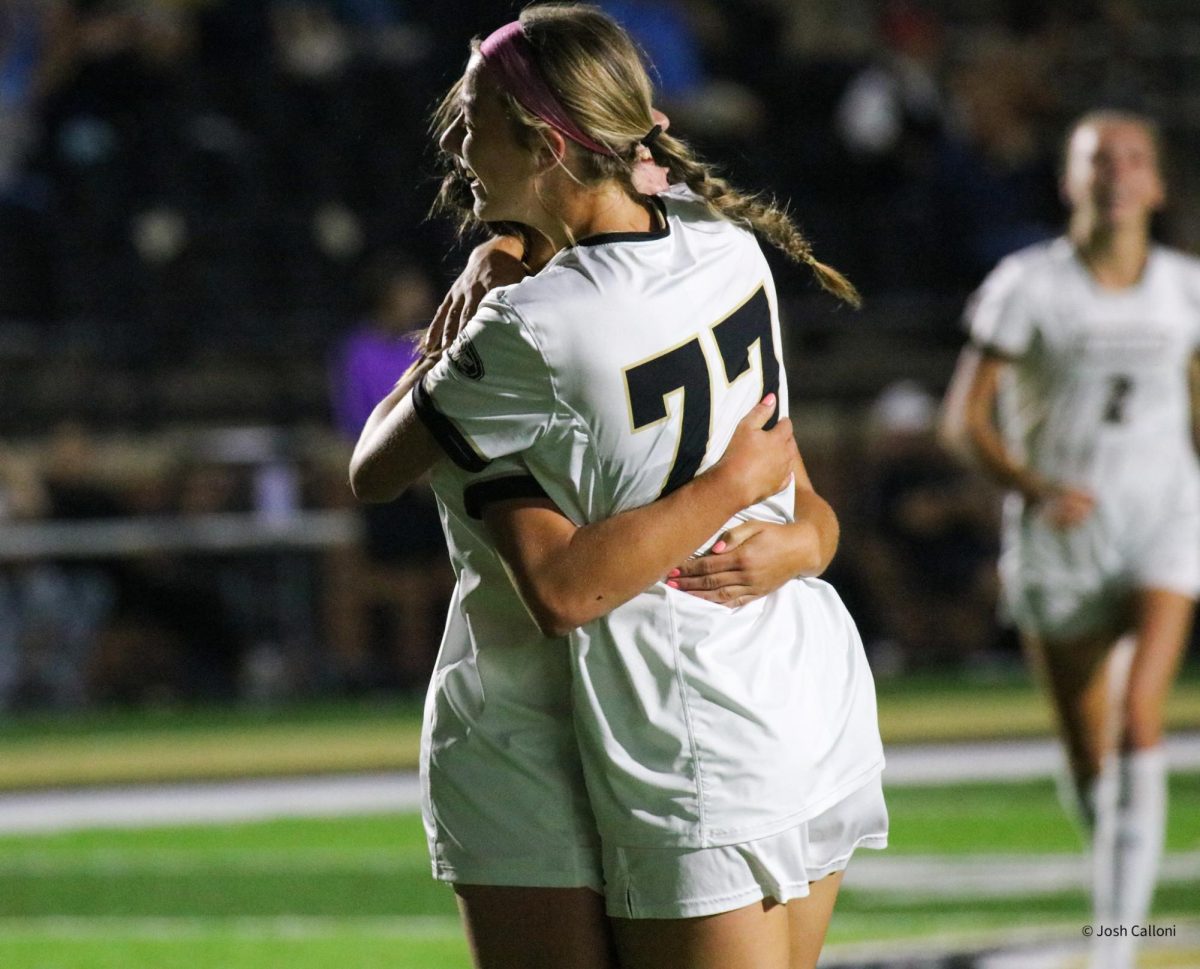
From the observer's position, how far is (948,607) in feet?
42.4

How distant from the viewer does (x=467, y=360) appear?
2471mm

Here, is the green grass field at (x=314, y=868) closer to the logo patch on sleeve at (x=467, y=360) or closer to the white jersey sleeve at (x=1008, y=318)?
the white jersey sleeve at (x=1008, y=318)

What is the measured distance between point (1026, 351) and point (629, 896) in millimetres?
3710

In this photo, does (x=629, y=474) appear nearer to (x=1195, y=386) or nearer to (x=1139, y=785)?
(x=1139, y=785)

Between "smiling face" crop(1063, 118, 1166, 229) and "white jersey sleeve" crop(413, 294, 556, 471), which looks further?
"smiling face" crop(1063, 118, 1166, 229)

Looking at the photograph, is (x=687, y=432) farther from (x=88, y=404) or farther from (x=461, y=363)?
(x=88, y=404)

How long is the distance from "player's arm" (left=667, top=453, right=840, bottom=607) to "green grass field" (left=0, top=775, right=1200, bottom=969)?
3353 millimetres

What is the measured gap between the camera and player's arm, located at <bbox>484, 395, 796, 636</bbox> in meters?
2.44

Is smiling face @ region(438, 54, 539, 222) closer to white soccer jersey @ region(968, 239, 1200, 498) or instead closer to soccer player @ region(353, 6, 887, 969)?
soccer player @ region(353, 6, 887, 969)

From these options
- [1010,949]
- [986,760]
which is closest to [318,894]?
[1010,949]

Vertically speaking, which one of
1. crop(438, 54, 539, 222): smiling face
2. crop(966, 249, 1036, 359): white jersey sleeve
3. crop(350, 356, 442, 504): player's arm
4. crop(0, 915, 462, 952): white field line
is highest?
crop(438, 54, 539, 222): smiling face

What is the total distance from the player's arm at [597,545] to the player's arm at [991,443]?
131 inches

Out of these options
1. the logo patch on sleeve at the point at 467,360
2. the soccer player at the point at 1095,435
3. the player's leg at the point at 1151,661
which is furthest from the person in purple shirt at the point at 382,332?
the logo patch on sleeve at the point at 467,360

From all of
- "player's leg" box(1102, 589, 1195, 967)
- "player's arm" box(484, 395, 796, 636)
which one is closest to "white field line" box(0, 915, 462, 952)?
"player's leg" box(1102, 589, 1195, 967)
